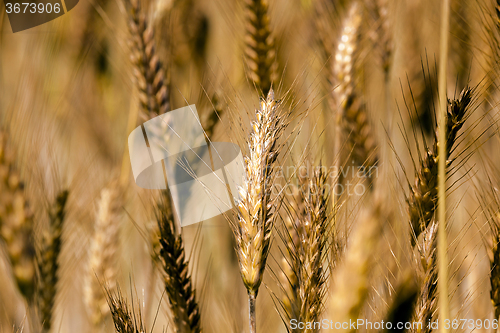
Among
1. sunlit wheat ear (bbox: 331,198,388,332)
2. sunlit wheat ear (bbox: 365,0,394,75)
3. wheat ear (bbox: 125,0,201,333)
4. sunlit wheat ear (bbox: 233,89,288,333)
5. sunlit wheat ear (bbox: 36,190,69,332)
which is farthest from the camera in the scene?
sunlit wheat ear (bbox: 365,0,394,75)

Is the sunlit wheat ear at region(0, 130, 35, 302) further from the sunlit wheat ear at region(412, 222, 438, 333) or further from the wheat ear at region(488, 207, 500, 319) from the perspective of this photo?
the wheat ear at region(488, 207, 500, 319)

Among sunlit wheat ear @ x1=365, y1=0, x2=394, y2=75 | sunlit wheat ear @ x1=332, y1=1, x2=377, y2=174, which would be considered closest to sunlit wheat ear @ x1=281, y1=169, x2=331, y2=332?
sunlit wheat ear @ x1=332, y1=1, x2=377, y2=174

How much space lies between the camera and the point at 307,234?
1.65 feet

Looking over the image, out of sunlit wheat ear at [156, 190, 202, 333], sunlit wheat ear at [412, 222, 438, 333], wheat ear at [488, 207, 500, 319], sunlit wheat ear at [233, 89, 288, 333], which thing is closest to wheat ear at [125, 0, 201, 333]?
sunlit wheat ear at [156, 190, 202, 333]

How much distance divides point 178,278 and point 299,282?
23cm

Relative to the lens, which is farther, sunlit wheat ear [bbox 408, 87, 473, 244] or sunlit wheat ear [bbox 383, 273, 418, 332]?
sunlit wheat ear [bbox 408, 87, 473, 244]

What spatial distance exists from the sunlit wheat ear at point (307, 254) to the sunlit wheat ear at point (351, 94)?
0.30m

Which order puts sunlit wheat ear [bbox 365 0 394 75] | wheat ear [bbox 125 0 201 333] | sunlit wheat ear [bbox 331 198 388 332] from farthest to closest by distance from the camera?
1. sunlit wheat ear [bbox 365 0 394 75]
2. wheat ear [bbox 125 0 201 333]
3. sunlit wheat ear [bbox 331 198 388 332]

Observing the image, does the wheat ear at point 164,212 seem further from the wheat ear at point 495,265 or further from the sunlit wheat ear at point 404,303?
the wheat ear at point 495,265

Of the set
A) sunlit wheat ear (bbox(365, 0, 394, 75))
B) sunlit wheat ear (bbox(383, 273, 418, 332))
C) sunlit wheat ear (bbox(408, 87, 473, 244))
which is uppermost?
sunlit wheat ear (bbox(365, 0, 394, 75))

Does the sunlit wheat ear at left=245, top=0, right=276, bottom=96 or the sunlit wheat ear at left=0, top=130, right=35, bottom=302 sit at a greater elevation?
the sunlit wheat ear at left=245, top=0, right=276, bottom=96

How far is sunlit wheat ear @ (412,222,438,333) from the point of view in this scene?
484 mm

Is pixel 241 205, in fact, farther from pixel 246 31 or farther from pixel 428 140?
pixel 428 140

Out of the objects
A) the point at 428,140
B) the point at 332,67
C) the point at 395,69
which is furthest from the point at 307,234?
the point at 395,69
